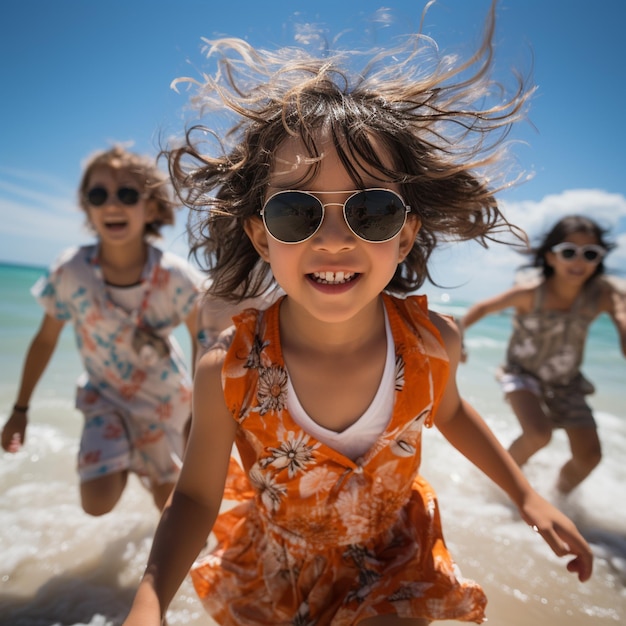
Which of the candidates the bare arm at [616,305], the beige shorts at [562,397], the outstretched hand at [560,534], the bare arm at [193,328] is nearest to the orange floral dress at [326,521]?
the outstretched hand at [560,534]

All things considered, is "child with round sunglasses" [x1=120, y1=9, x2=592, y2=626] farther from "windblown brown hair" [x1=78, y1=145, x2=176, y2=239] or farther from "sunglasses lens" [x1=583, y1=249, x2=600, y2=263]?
"sunglasses lens" [x1=583, y1=249, x2=600, y2=263]

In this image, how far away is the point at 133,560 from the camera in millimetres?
3068

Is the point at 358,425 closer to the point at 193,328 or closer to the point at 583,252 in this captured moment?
the point at 193,328

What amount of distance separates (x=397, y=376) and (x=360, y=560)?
24.9 inches

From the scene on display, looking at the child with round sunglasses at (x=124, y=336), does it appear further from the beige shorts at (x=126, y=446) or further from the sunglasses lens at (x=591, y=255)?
A: the sunglasses lens at (x=591, y=255)

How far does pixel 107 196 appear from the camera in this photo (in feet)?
11.5

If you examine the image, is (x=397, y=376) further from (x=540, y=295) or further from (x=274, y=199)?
(x=540, y=295)

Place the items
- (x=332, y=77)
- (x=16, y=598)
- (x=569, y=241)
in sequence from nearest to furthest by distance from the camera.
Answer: (x=332, y=77)
(x=16, y=598)
(x=569, y=241)

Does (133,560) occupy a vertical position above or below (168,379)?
below

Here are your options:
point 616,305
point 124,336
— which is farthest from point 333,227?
point 616,305

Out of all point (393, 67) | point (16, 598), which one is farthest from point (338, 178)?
point (16, 598)

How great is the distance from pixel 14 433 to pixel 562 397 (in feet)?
12.4

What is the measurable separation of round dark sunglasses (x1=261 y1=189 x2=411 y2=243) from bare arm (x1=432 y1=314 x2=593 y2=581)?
1.70 feet

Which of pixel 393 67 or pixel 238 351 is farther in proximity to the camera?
pixel 393 67
